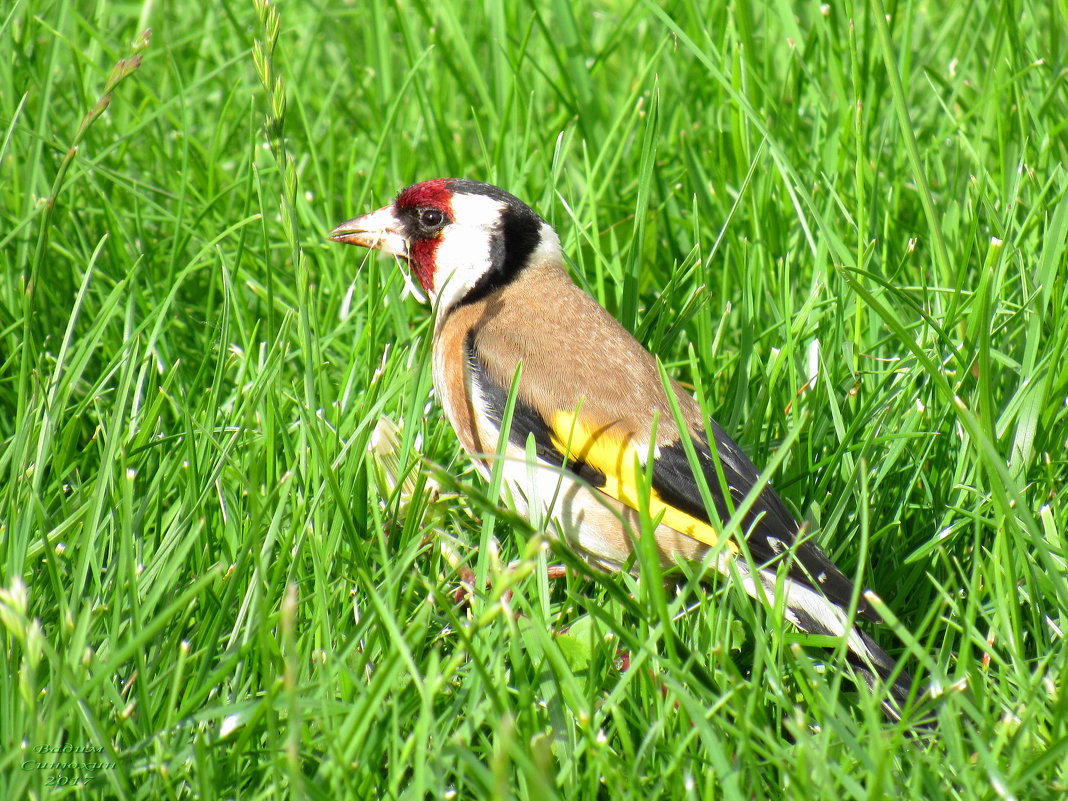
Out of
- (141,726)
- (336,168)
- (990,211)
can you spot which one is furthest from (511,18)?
(141,726)

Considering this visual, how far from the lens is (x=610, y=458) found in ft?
9.53

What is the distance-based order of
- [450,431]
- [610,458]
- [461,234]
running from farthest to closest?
1. [461,234]
2. [450,431]
3. [610,458]

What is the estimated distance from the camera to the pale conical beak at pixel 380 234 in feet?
11.7

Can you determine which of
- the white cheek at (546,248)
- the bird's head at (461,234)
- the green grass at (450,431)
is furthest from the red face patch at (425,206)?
the white cheek at (546,248)

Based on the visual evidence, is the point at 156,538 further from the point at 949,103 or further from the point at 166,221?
the point at 949,103

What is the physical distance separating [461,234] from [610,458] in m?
1.03

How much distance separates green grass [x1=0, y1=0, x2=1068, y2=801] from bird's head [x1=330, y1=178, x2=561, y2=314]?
0.50ft

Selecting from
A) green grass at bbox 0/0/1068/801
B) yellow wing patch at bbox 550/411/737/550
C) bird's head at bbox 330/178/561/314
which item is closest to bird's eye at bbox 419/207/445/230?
bird's head at bbox 330/178/561/314

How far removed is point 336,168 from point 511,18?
1.05m

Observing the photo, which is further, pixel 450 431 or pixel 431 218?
pixel 431 218

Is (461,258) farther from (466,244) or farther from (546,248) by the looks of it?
(546,248)

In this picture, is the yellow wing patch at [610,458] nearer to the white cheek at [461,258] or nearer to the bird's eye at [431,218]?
the white cheek at [461,258]

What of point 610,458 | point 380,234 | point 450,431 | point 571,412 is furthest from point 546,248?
point 610,458

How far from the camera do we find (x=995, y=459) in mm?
2131
